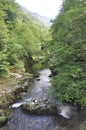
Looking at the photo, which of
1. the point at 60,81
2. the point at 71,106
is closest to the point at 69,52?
the point at 60,81

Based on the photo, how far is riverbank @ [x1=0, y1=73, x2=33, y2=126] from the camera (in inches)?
605

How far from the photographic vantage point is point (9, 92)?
1870cm

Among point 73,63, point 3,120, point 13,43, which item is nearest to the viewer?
point 3,120

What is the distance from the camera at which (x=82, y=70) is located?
13.8 meters

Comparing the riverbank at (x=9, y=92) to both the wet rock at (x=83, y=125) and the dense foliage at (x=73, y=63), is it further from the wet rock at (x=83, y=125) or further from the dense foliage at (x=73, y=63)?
the wet rock at (x=83, y=125)

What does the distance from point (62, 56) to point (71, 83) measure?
9.94ft

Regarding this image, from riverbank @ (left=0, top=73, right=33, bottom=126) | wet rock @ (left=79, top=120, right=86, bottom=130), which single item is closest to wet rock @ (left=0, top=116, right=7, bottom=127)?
riverbank @ (left=0, top=73, right=33, bottom=126)

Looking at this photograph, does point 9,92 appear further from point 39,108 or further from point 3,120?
point 3,120

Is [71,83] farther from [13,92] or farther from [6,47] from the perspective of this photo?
[6,47]

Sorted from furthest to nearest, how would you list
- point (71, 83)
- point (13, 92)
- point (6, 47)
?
point (6, 47) → point (13, 92) → point (71, 83)

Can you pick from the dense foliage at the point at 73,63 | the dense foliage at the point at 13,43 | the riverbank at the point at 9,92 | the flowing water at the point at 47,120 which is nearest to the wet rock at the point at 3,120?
the riverbank at the point at 9,92

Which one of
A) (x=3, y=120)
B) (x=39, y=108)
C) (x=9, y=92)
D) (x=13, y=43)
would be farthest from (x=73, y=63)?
(x=13, y=43)

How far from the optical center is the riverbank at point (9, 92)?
15359 millimetres

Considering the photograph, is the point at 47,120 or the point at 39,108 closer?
the point at 47,120
